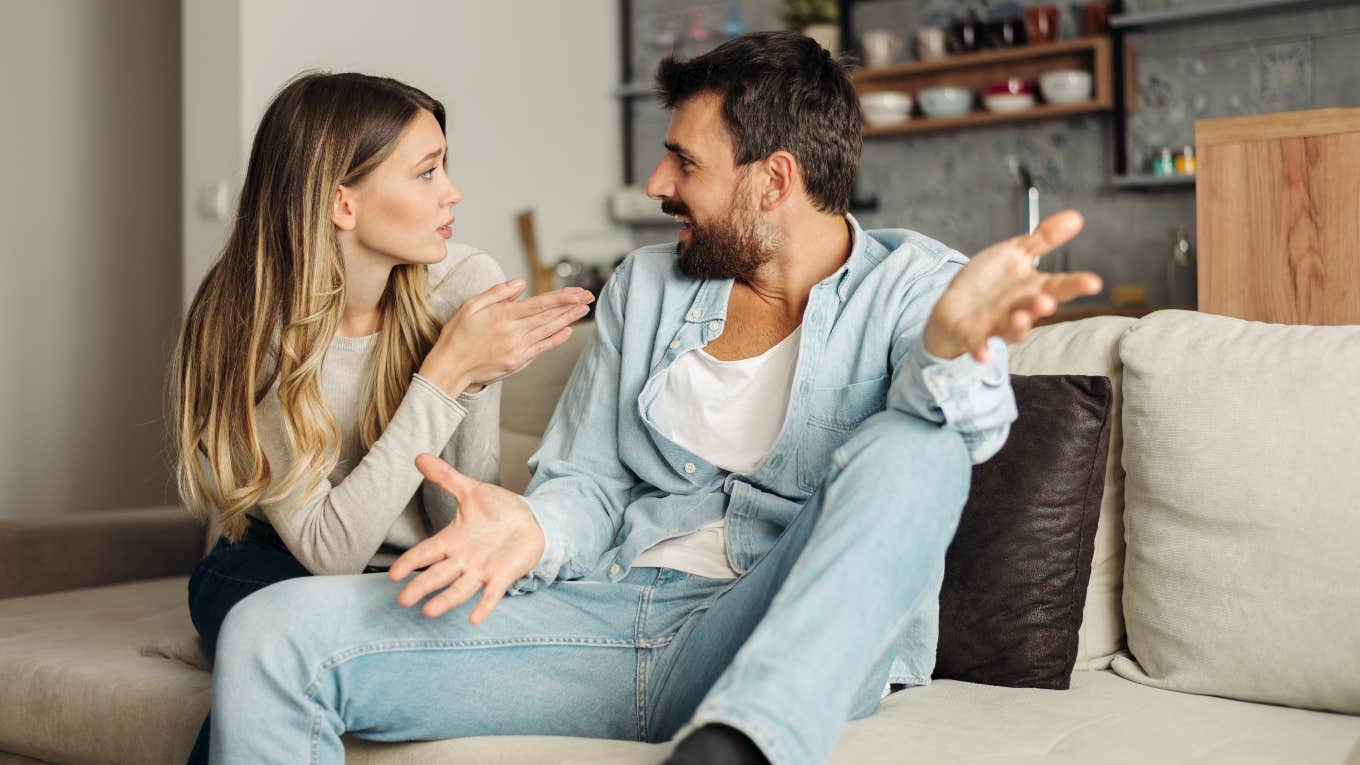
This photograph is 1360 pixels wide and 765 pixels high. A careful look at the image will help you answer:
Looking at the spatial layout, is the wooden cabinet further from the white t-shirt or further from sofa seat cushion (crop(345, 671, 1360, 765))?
the white t-shirt

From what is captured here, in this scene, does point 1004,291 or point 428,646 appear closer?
point 1004,291

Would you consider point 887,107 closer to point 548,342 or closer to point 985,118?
point 985,118

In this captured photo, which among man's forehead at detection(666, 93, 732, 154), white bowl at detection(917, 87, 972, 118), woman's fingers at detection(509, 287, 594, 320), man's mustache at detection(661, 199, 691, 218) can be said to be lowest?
woman's fingers at detection(509, 287, 594, 320)

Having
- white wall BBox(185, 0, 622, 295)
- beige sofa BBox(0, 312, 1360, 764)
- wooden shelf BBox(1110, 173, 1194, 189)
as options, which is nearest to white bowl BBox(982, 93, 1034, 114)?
wooden shelf BBox(1110, 173, 1194, 189)

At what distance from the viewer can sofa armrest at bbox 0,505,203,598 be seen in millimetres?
2320

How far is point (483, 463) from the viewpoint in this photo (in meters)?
1.79

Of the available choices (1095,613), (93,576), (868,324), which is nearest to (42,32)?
(93,576)

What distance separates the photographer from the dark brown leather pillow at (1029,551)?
155 cm

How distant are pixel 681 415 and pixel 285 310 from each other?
0.58 meters

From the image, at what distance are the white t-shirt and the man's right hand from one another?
21cm

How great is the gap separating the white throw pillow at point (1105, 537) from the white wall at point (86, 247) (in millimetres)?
3089

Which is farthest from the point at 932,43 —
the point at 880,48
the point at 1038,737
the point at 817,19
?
the point at 1038,737

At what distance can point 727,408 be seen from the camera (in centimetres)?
160

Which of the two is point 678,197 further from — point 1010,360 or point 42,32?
point 42,32
